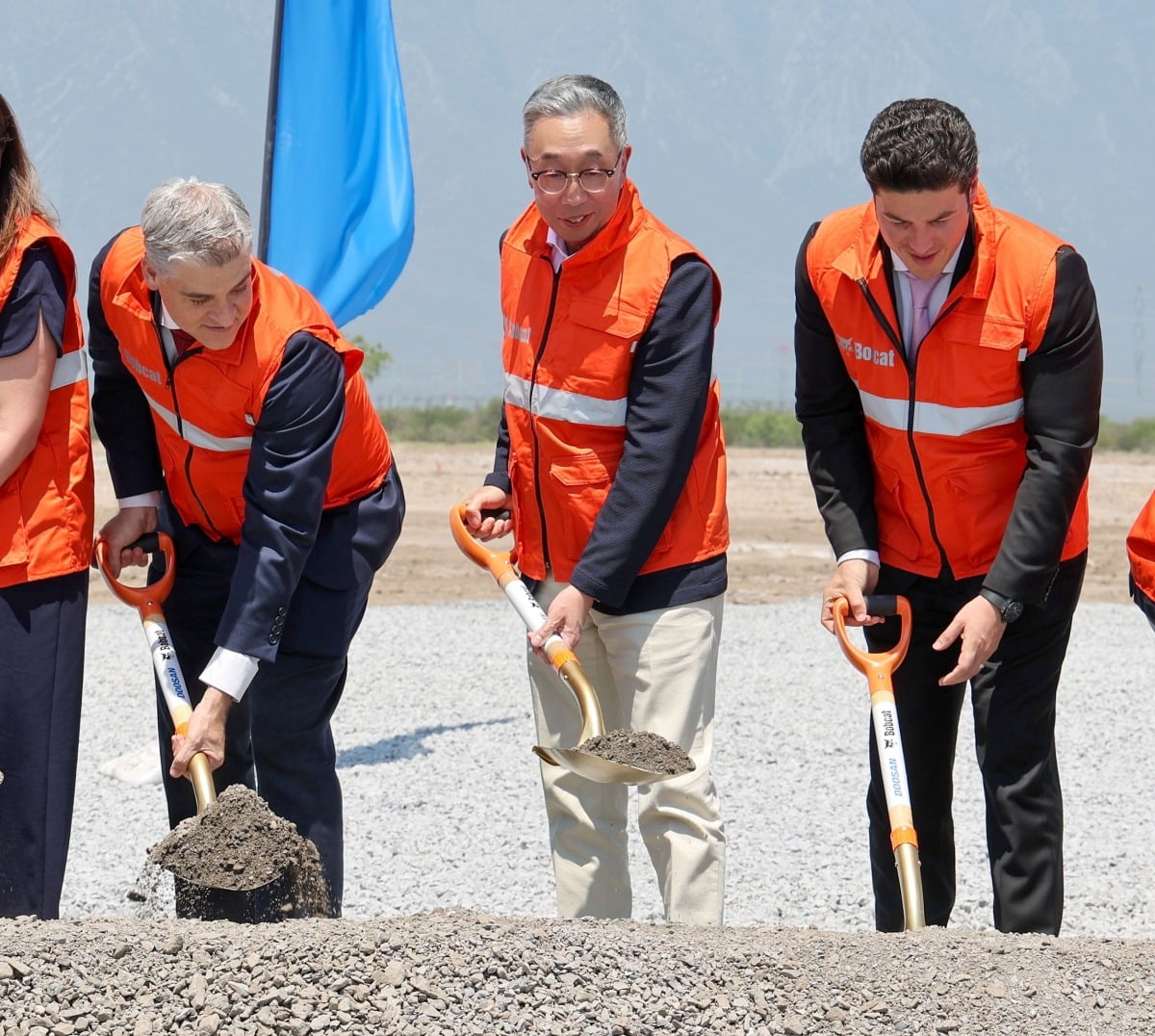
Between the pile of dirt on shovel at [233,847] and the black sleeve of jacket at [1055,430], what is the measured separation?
1.48 metres

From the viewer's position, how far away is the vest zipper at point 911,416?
10.6ft

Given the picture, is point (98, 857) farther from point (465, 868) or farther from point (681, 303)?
point (681, 303)

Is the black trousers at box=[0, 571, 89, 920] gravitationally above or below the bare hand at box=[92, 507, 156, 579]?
below

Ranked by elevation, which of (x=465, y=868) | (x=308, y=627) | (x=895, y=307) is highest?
(x=895, y=307)

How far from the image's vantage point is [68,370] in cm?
333

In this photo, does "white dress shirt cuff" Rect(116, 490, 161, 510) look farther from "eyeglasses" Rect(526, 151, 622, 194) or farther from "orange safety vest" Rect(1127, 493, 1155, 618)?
"orange safety vest" Rect(1127, 493, 1155, 618)

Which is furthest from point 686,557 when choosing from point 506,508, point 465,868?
point 465,868

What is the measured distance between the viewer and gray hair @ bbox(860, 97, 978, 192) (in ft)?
9.64

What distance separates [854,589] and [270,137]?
4.10 meters

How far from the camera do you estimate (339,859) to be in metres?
3.64

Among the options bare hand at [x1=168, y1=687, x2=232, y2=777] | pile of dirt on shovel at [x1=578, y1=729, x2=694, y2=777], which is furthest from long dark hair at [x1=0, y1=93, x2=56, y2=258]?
pile of dirt on shovel at [x1=578, y1=729, x2=694, y2=777]

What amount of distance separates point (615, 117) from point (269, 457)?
99 cm

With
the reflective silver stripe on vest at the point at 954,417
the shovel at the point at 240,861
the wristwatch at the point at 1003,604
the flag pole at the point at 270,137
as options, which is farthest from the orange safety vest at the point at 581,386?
the flag pole at the point at 270,137

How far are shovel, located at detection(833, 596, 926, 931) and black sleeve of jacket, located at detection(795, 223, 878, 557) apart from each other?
17cm
